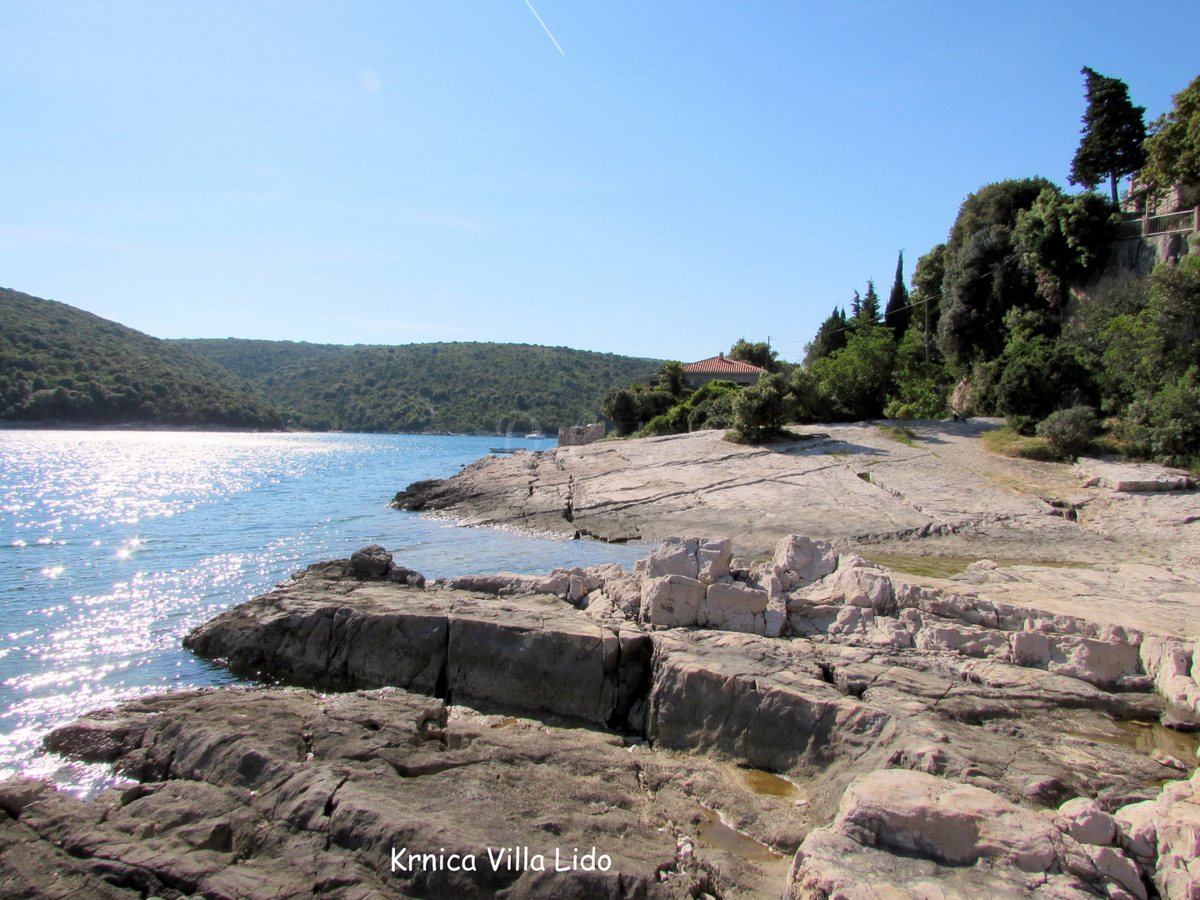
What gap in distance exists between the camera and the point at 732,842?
520 cm

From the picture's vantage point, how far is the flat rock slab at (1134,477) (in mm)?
17531

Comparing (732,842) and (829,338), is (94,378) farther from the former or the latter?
(732,842)

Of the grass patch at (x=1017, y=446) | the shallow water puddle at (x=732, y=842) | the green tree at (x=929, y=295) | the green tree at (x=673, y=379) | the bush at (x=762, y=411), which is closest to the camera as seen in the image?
the shallow water puddle at (x=732, y=842)

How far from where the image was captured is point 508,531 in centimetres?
2216

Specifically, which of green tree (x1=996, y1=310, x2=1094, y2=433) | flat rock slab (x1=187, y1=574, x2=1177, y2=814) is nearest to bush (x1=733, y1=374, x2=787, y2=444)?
green tree (x1=996, y1=310, x2=1094, y2=433)

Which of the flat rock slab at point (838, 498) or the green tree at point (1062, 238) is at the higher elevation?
the green tree at point (1062, 238)

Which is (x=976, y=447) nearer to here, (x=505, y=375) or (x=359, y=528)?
(x=359, y=528)

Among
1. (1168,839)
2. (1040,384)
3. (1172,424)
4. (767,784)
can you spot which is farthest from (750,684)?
(1040,384)

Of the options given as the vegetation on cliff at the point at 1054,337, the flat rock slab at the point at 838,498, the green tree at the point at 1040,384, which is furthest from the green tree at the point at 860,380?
the green tree at the point at 1040,384

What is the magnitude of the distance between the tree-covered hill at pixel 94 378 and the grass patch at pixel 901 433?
86.8 m

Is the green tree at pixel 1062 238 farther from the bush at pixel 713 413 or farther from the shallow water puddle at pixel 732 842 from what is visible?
the shallow water puddle at pixel 732 842

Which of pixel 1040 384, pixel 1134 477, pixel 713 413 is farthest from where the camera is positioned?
pixel 713 413

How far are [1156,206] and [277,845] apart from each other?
124 ft

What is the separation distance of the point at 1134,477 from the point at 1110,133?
903 inches
